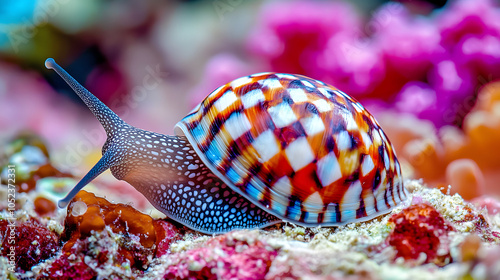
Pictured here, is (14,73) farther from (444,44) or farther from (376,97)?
(444,44)

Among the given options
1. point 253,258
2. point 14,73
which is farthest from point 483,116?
point 14,73

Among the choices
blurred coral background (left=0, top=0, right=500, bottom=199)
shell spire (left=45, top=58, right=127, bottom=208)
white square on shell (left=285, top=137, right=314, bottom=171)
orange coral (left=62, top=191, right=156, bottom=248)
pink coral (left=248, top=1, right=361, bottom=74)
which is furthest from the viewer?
pink coral (left=248, top=1, right=361, bottom=74)

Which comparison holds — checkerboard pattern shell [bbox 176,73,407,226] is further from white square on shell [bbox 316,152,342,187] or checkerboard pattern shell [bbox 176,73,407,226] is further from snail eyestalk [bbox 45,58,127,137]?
snail eyestalk [bbox 45,58,127,137]

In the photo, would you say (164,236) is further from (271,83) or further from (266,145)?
(271,83)

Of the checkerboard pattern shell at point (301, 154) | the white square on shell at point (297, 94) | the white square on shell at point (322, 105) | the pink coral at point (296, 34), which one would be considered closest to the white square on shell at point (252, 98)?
the checkerboard pattern shell at point (301, 154)

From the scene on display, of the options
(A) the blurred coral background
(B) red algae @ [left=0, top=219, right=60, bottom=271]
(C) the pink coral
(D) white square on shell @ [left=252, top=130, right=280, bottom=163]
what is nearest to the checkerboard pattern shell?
(D) white square on shell @ [left=252, top=130, right=280, bottom=163]
